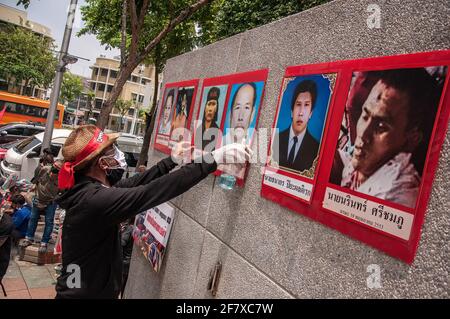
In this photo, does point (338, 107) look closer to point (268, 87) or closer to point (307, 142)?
point (307, 142)

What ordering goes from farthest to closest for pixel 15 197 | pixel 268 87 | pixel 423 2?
pixel 15 197 → pixel 268 87 → pixel 423 2

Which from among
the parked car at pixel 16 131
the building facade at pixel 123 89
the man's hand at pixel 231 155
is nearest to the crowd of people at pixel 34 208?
the man's hand at pixel 231 155

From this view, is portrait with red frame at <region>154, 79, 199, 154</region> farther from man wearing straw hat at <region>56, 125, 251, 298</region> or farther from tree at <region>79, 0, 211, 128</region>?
tree at <region>79, 0, 211, 128</region>

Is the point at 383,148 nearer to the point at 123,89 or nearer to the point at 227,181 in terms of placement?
the point at 227,181

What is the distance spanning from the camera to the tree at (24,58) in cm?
3478

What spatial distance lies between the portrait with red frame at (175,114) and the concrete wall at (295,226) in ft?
0.71

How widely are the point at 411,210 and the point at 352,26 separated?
91cm

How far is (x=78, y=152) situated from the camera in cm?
229

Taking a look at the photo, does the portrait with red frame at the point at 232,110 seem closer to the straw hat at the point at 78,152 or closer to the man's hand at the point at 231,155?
the man's hand at the point at 231,155

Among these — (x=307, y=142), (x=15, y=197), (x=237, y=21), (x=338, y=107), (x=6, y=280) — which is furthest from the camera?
(x=237, y=21)

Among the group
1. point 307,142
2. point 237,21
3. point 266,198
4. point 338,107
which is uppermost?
point 237,21

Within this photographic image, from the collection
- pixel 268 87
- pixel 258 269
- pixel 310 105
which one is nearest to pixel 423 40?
pixel 310 105

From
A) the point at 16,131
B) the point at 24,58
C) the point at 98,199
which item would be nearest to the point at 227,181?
the point at 98,199

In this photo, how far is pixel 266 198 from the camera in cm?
→ 210
